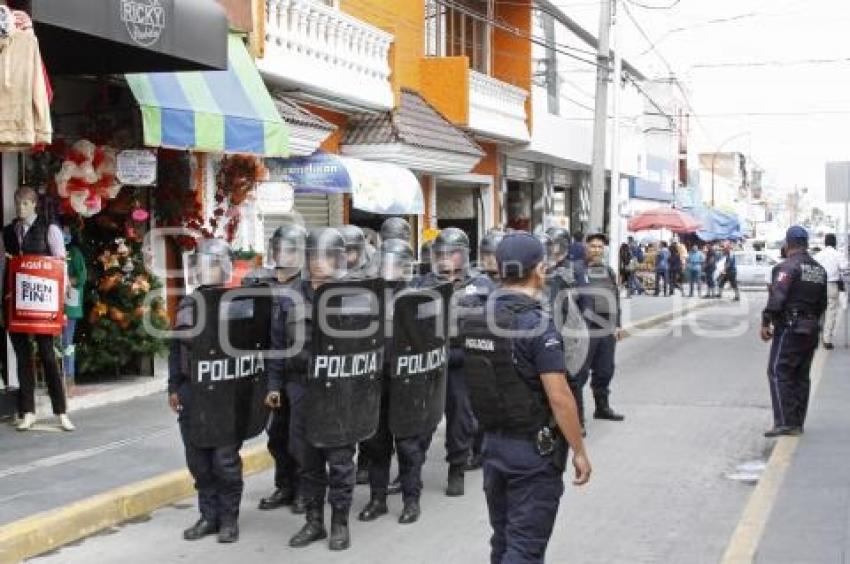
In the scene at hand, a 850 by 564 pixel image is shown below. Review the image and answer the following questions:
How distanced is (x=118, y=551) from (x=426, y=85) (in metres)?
14.8

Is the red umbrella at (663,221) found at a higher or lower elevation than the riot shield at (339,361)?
Answer: higher

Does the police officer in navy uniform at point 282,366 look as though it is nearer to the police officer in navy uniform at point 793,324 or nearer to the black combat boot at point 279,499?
the black combat boot at point 279,499

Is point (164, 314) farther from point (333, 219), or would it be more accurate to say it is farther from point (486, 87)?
point (486, 87)

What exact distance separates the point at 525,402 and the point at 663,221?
30.2 meters

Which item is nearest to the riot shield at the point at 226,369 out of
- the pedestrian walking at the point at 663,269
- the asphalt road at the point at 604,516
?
the asphalt road at the point at 604,516

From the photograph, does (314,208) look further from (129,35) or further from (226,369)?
(226,369)

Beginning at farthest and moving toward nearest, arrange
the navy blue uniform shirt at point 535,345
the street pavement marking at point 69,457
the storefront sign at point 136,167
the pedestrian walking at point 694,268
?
the pedestrian walking at point 694,268
the storefront sign at point 136,167
the street pavement marking at point 69,457
the navy blue uniform shirt at point 535,345

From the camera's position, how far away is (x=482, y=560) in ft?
20.6

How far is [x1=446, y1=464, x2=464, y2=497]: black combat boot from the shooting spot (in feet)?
25.9

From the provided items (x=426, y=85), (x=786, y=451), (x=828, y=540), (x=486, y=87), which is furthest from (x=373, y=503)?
(x=486, y=87)

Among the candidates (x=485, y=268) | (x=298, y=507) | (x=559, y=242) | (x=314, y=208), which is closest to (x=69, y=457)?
(x=298, y=507)

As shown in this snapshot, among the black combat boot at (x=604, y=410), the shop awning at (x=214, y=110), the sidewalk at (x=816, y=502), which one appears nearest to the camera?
the sidewalk at (x=816, y=502)

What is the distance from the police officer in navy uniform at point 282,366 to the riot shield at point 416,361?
672 millimetres

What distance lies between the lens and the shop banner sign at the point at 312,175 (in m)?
14.6
